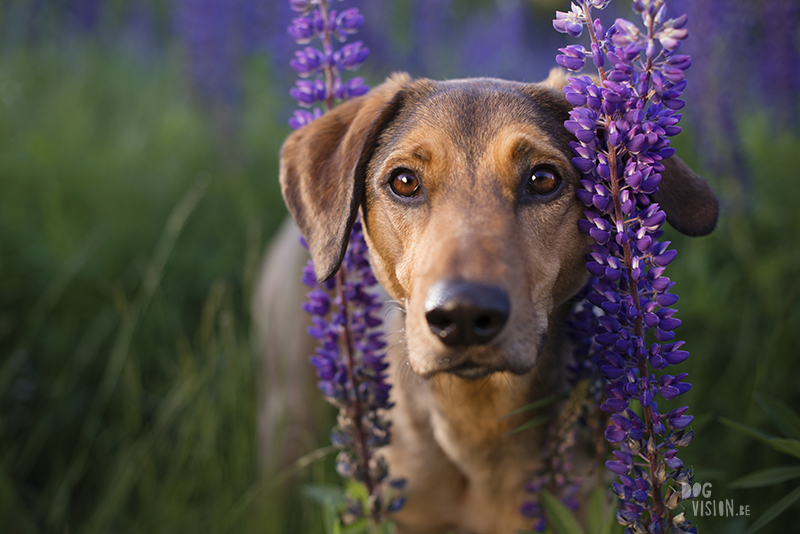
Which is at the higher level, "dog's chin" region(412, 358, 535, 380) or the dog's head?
the dog's head

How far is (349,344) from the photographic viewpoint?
1821 mm

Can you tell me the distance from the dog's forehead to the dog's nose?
58cm

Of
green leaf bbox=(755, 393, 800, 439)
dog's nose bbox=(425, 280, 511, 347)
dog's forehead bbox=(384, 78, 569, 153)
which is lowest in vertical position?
green leaf bbox=(755, 393, 800, 439)

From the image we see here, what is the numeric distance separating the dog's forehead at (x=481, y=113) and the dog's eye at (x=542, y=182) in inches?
4.0

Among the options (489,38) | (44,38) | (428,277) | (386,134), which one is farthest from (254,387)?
(489,38)

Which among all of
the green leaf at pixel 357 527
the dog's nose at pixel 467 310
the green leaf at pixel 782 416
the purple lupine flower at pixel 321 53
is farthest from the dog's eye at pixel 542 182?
the green leaf at pixel 357 527

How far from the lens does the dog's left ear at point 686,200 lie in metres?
1.67

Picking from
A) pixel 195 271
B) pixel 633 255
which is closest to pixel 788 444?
pixel 633 255

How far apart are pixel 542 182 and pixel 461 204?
0.27 m

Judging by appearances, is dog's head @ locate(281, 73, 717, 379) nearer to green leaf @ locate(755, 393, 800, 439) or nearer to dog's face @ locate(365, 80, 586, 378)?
dog's face @ locate(365, 80, 586, 378)

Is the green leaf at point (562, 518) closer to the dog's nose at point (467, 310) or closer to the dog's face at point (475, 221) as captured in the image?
the dog's face at point (475, 221)

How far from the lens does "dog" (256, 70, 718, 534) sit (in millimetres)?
1416

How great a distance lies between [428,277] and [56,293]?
8.83 ft

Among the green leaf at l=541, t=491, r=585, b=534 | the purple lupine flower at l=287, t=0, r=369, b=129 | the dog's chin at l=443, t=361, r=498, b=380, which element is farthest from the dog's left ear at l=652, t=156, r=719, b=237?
the purple lupine flower at l=287, t=0, r=369, b=129
